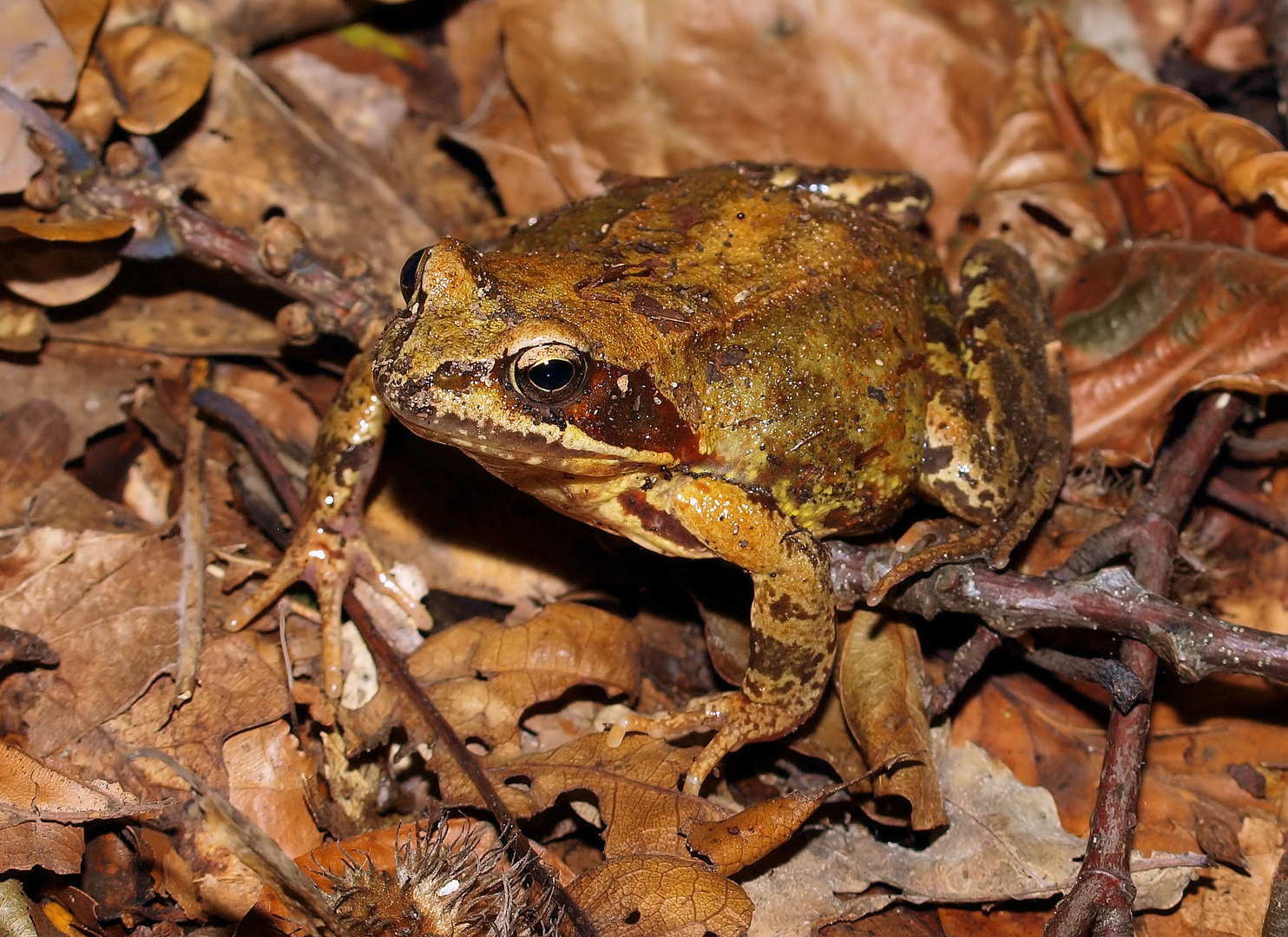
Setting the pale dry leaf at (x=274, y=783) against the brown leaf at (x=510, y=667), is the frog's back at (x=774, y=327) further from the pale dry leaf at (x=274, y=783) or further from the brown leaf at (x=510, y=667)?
the pale dry leaf at (x=274, y=783)

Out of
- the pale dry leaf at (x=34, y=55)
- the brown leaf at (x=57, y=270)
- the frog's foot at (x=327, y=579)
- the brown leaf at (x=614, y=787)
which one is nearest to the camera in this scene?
the brown leaf at (x=614, y=787)

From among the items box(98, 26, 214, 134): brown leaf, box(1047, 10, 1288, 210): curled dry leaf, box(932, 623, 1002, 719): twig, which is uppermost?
box(1047, 10, 1288, 210): curled dry leaf

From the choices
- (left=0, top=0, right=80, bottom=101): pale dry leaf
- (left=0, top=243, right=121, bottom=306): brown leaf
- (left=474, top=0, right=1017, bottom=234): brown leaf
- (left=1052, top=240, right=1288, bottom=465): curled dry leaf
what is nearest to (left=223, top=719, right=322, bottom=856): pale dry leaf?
(left=0, top=243, right=121, bottom=306): brown leaf

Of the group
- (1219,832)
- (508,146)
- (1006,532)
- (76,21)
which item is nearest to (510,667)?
(1006,532)

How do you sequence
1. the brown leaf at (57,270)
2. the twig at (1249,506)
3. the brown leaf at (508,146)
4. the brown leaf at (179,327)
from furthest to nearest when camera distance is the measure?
the brown leaf at (508,146) → the brown leaf at (179,327) → the twig at (1249,506) → the brown leaf at (57,270)

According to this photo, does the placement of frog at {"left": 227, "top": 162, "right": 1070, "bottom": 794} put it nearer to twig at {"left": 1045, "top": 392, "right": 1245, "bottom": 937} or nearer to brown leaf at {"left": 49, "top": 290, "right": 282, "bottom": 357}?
twig at {"left": 1045, "top": 392, "right": 1245, "bottom": 937}

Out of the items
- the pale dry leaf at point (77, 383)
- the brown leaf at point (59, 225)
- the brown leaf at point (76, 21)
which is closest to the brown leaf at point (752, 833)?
the pale dry leaf at point (77, 383)
